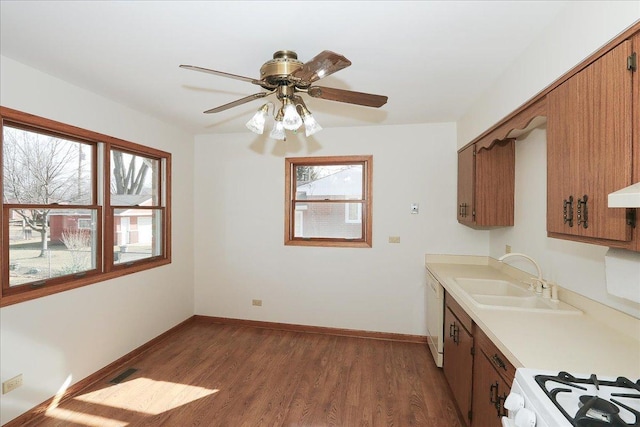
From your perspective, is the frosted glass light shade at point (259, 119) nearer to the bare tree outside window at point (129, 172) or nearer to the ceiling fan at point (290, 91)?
the ceiling fan at point (290, 91)

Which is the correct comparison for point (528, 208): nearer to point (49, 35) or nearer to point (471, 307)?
point (471, 307)

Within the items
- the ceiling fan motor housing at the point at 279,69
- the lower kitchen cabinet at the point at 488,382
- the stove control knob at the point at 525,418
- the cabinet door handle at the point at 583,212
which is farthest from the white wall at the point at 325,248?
the stove control knob at the point at 525,418

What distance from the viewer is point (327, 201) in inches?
150

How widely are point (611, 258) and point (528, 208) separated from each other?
118 centimetres

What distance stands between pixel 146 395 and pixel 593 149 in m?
3.42

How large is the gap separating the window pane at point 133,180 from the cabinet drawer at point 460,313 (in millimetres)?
3309

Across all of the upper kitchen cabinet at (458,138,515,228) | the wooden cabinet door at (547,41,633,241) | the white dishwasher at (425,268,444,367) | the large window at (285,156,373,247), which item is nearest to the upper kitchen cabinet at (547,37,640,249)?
the wooden cabinet door at (547,41,633,241)

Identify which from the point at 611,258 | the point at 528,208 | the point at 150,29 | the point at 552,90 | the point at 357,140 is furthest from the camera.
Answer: the point at 357,140

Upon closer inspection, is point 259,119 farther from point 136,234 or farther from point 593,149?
point 136,234

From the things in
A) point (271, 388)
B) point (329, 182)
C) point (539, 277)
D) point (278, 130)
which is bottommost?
point (271, 388)

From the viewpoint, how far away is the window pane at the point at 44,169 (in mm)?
2123

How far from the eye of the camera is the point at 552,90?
1.55 m

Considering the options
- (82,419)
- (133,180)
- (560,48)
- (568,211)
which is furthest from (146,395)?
(560,48)

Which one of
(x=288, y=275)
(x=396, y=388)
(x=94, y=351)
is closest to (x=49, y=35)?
(x=94, y=351)
